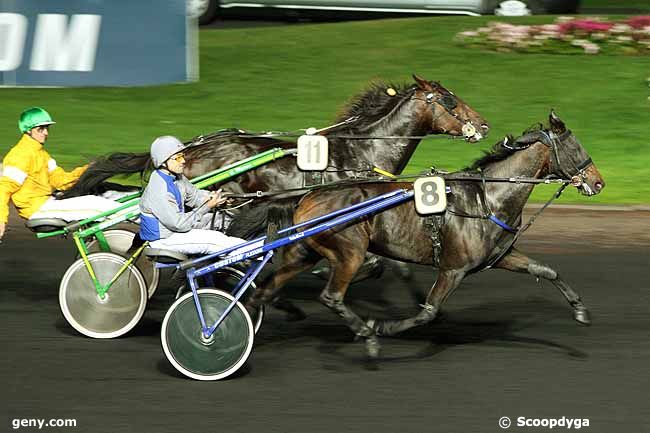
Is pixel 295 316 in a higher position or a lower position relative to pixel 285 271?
lower

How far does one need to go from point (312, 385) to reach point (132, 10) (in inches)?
347

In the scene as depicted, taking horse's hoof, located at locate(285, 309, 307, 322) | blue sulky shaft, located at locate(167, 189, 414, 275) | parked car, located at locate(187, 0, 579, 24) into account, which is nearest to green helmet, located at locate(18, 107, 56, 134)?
blue sulky shaft, located at locate(167, 189, 414, 275)

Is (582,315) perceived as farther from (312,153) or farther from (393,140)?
(312,153)

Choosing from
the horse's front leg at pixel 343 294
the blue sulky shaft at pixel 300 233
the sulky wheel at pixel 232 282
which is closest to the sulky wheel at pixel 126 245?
the sulky wheel at pixel 232 282

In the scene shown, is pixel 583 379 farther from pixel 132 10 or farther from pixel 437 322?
pixel 132 10

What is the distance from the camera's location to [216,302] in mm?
7051

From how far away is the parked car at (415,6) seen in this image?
18938mm

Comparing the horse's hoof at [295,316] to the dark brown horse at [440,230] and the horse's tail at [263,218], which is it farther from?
the horse's tail at [263,218]

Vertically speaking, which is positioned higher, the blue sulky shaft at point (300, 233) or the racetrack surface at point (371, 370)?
the blue sulky shaft at point (300, 233)

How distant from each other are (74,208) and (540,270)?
10.0 feet

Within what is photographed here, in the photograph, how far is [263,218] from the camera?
25.0 ft

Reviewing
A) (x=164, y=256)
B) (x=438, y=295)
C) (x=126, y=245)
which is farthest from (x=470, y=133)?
(x=164, y=256)

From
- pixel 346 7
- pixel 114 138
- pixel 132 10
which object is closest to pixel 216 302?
pixel 114 138

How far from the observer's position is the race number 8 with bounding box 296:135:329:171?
27.3 feet
